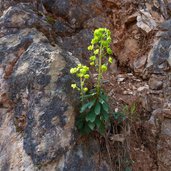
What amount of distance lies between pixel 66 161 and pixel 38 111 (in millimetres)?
587

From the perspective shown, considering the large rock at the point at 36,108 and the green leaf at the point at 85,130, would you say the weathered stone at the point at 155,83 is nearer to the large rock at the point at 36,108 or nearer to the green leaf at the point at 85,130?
the large rock at the point at 36,108

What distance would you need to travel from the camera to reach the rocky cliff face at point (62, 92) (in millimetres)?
2455

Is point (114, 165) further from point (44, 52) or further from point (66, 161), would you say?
point (44, 52)

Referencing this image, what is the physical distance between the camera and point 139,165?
282 cm

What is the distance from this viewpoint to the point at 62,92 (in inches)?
104

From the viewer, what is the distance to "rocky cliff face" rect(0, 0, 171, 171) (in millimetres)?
2455

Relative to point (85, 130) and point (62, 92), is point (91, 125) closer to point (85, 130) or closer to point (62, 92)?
point (85, 130)

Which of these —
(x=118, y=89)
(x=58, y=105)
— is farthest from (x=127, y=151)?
(x=118, y=89)

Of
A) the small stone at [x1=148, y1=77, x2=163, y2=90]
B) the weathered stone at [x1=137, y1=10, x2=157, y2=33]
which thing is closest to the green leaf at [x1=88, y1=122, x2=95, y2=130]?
the small stone at [x1=148, y1=77, x2=163, y2=90]

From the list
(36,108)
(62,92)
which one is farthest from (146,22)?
(36,108)

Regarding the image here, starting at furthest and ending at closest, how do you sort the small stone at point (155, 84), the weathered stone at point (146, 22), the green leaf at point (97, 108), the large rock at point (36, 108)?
the weathered stone at point (146, 22) → the small stone at point (155, 84) → the large rock at point (36, 108) → the green leaf at point (97, 108)

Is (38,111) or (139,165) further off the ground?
(38,111)

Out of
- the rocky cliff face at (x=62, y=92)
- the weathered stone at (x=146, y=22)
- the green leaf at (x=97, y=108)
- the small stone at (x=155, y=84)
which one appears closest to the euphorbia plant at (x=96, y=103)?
the green leaf at (x=97, y=108)

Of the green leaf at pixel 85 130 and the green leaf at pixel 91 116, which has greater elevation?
the green leaf at pixel 91 116
